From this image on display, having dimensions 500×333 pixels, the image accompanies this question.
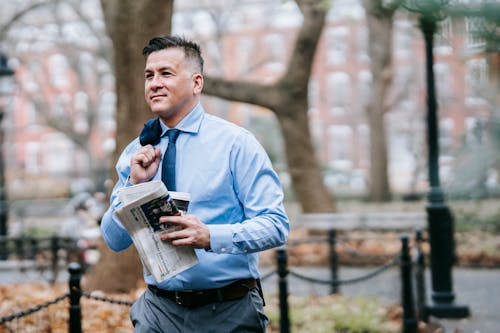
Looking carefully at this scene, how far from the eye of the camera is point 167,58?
9.69 feet

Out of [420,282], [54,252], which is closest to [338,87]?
[54,252]

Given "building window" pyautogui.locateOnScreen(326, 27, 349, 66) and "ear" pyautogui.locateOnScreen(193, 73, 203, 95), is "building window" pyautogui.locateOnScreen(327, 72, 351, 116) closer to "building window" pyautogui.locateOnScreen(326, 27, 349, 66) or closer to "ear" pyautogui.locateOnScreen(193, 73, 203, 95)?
"building window" pyautogui.locateOnScreen(326, 27, 349, 66)

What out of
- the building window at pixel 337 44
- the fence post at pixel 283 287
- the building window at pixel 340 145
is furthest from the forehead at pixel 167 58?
the building window at pixel 340 145

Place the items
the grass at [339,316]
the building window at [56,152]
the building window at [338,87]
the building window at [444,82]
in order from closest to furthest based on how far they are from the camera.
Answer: the grass at [339,316], the building window at [444,82], the building window at [338,87], the building window at [56,152]

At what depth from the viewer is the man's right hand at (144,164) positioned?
2840 millimetres

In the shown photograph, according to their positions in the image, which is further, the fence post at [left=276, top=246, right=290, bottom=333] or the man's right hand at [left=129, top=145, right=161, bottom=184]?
the fence post at [left=276, top=246, right=290, bottom=333]

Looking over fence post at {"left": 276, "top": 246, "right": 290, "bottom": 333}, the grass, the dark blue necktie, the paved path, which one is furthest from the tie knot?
the paved path

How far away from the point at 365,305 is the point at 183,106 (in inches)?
206

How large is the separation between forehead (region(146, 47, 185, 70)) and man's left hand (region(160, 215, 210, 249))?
70 cm

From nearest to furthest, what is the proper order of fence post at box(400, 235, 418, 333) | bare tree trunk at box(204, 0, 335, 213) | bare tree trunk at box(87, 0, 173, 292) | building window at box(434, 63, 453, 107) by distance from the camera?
fence post at box(400, 235, 418, 333) → bare tree trunk at box(87, 0, 173, 292) → bare tree trunk at box(204, 0, 335, 213) → building window at box(434, 63, 453, 107)

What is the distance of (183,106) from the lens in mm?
3016

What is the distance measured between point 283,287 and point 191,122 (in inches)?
121

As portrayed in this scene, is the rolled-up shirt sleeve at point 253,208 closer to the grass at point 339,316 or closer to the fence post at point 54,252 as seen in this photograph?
the grass at point 339,316

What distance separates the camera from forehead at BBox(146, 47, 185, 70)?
2947mm
